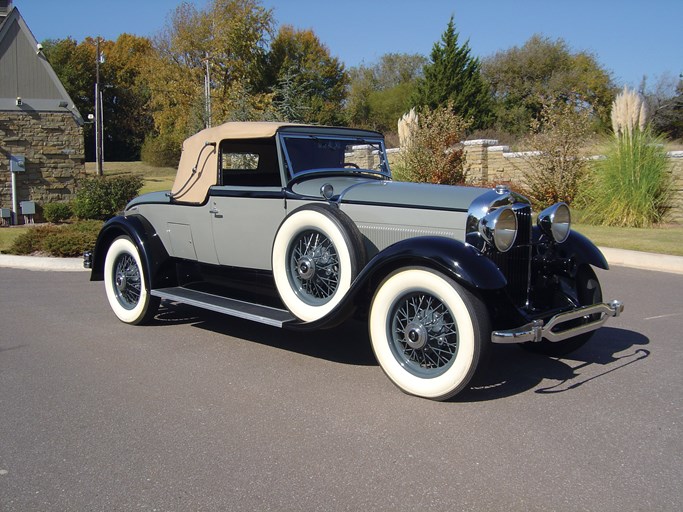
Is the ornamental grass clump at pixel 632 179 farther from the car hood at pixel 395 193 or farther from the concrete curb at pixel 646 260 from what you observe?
the car hood at pixel 395 193

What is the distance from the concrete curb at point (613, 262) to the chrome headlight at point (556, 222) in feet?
17.7

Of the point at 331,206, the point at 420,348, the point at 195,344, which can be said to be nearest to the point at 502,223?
the point at 420,348

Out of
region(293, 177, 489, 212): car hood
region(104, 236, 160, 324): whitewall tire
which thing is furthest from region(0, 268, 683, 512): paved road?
region(293, 177, 489, 212): car hood

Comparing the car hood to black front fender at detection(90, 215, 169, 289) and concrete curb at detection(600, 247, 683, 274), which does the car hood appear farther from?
concrete curb at detection(600, 247, 683, 274)

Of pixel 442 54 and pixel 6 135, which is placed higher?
pixel 442 54

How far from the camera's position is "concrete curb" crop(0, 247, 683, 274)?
972 cm

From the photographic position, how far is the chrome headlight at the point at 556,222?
4961 millimetres

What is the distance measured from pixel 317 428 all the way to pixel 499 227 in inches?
68.9

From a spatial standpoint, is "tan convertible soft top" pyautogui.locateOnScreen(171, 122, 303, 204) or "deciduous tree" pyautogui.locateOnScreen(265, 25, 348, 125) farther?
"deciduous tree" pyautogui.locateOnScreen(265, 25, 348, 125)

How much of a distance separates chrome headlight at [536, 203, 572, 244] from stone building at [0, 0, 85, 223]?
17830 millimetres

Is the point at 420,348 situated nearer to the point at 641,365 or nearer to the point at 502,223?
the point at 502,223

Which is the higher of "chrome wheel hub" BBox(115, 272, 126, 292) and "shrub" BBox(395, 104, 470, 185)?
"shrub" BBox(395, 104, 470, 185)

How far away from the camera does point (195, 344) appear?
19.0 ft

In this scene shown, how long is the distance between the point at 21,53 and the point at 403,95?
33.3 metres
